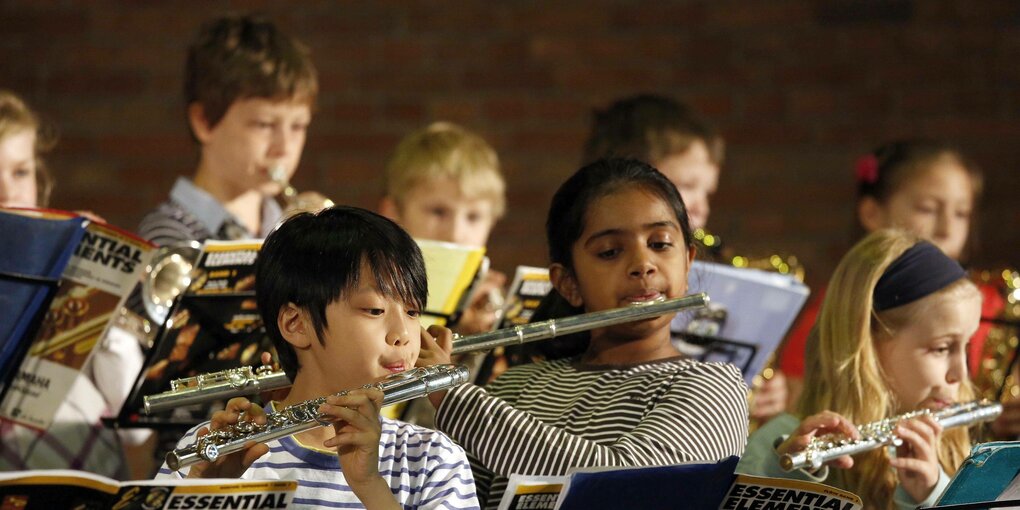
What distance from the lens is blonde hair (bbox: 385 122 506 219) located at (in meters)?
3.31

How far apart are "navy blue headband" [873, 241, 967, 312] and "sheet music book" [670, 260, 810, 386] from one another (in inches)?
8.9

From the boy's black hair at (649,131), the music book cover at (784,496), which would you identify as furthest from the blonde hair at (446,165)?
the music book cover at (784,496)

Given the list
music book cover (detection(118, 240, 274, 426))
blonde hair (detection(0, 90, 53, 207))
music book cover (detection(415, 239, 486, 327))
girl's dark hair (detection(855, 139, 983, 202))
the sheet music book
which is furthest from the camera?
girl's dark hair (detection(855, 139, 983, 202))

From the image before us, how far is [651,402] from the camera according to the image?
2.08 meters

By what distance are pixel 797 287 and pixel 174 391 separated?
4.13 ft

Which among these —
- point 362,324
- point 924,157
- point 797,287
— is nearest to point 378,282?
point 362,324

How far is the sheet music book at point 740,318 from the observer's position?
266 cm

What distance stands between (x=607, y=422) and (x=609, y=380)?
11 centimetres

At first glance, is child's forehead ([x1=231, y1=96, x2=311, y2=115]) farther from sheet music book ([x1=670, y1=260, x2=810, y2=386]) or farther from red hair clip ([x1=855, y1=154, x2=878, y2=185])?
red hair clip ([x1=855, y1=154, x2=878, y2=185])

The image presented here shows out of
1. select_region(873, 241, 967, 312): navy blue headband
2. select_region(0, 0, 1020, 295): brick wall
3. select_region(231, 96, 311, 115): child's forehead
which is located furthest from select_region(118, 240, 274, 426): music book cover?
select_region(0, 0, 1020, 295): brick wall

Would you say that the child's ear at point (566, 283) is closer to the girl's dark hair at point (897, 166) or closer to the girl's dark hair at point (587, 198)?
the girl's dark hair at point (587, 198)

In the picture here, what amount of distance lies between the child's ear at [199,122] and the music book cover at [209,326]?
0.85 metres

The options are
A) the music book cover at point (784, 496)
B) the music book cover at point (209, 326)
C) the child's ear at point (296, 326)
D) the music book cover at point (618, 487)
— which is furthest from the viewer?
the music book cover at point (209, 326)

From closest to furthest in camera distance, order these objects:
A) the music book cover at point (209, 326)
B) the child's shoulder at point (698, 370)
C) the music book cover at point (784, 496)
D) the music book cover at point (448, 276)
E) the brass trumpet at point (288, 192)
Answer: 1. the music book cover at point (784, 496)
2. the child's shoulder at point (698, 370)
3. the music book cover at point (209, 326)
4. the music book cover at point (448, 276)
5. the brass trumpet at point (288, 192)
